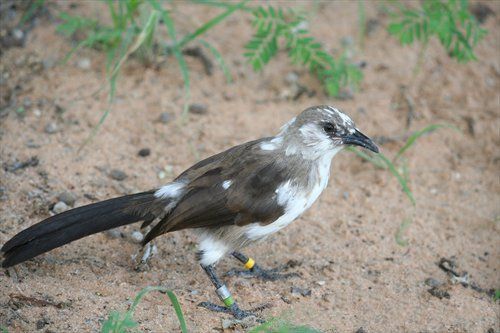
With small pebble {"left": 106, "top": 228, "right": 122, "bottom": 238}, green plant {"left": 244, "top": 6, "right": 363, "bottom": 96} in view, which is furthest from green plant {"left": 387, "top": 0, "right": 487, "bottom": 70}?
small pebble {"left": 106, "top": 228, "right": 122, "bottom": 238}

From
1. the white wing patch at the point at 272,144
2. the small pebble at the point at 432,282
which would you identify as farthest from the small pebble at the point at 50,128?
the small pebble at the point at 432,282

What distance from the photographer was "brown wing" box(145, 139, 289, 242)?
3980mm

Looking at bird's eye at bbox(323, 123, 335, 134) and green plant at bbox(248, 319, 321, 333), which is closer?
green plant at bbox(248, 319, 321, 333)

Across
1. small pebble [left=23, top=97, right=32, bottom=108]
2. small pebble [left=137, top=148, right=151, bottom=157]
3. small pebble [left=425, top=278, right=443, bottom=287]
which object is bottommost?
small pebble [left=425, top=278, right=443, bottom=287]

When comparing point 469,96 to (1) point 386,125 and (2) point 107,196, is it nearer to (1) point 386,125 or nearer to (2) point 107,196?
(1) point 386,125

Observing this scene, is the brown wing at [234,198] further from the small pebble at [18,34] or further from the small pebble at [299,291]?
the small pebble at [18,34]

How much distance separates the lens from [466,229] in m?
5.01

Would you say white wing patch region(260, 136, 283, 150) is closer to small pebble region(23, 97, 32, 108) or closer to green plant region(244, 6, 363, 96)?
green plant region(244, 6, 363, 96)

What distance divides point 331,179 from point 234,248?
1500 mm

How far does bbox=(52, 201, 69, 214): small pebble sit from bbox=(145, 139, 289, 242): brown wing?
2.79 feet

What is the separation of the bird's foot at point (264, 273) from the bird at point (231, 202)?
0.27m

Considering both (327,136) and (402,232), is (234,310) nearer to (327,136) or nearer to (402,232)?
(327,136)

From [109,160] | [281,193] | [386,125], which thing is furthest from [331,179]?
[109,160]

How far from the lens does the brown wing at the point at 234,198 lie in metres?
3.98
